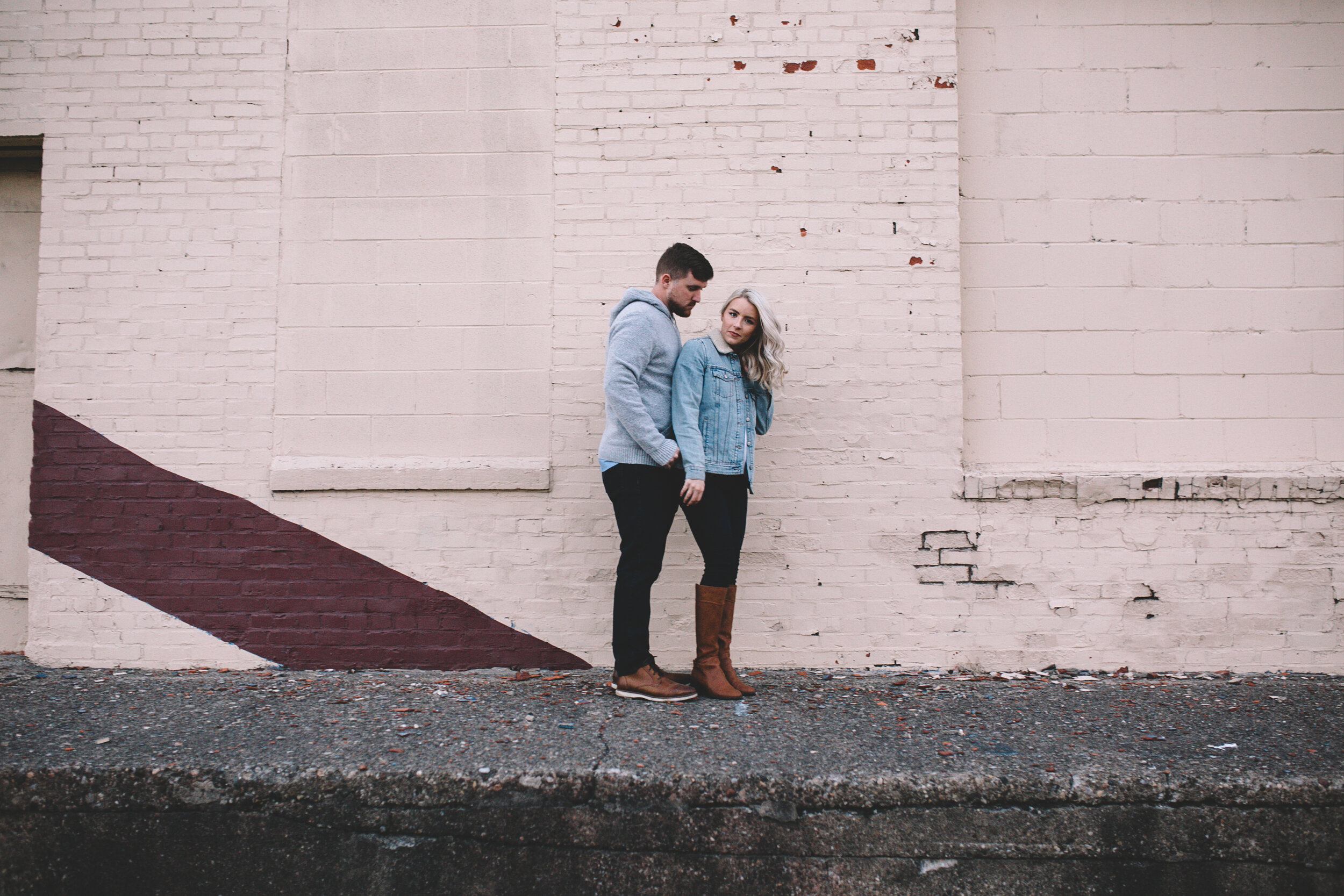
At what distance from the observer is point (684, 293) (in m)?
3.32

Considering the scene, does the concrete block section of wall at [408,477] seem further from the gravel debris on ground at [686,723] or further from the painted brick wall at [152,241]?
the gravel debris on ground at [686,723]

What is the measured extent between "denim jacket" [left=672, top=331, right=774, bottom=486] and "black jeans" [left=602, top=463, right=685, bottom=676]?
0.51 feet

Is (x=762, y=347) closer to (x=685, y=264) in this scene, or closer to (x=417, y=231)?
(x=685, y=264)

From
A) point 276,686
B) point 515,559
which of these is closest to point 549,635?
point 515,559

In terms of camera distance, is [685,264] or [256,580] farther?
[256,580]

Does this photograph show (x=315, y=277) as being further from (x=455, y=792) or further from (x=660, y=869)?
(x=660, y=869)

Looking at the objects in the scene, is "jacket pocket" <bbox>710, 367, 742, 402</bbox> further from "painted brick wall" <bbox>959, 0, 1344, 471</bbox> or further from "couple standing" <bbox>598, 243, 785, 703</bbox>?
"painted brick wall" <bbox>959, 0, 1344, 471</bbox>

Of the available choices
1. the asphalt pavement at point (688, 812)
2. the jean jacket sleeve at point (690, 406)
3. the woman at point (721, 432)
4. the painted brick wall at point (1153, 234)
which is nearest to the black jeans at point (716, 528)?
the woman at point (721, 432)

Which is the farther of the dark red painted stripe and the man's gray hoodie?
the dark red painted stripe

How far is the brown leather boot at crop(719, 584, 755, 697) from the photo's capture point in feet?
10.8

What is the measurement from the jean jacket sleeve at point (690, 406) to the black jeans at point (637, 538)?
0.13 meters

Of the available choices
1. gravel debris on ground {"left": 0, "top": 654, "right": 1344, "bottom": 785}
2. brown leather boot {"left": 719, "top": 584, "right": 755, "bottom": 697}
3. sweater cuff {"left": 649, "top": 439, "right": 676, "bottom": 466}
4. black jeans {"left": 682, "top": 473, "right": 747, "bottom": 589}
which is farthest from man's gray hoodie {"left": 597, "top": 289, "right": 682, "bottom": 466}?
gravel debris on ground {"left": 0, "top": 654, "right": 1344, "bottom": 785}

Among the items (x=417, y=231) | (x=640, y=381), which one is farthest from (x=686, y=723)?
(x=417, y=231)

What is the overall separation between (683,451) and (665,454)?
90 millimetres
